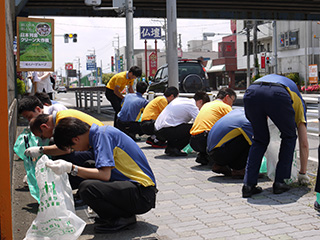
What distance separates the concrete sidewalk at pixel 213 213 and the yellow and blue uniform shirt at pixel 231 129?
0.55 m

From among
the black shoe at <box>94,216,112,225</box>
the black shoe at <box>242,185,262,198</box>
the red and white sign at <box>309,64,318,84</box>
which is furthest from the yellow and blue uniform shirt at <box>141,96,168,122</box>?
the red and white sign at <box>309,64,318,84</box>

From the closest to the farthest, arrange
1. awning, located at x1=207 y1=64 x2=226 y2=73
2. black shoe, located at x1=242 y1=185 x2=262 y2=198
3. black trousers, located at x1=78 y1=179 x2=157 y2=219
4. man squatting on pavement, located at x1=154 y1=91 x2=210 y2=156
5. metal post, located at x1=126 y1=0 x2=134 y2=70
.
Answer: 1. black trousers, located at x1=78 y1=179 x2=157 y2=219
2. black shoe, located at x1=242 y1=185 x2=262 y2=198
3. man squatting on pavement, located at x1=154 y1=91 x2=210 y2=156
4. metal post, located at x1=126 y1=0 x2=134 y2=70
5. awning, located at x1=207 y1=64 x2=226 y2=73

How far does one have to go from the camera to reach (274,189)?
5.41 metres

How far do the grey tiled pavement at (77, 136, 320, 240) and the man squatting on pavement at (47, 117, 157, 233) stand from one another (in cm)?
21

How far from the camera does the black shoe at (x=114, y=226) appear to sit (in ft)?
13.9

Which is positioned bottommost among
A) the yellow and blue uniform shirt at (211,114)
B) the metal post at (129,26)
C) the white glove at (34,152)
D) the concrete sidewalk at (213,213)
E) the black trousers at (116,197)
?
the concrete sidewalk at (213,213)

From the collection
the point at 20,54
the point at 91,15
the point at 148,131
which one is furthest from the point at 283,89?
the point at 91,15

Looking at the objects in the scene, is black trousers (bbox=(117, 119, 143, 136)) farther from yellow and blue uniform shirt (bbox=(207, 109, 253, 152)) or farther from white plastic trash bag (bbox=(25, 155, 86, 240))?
white plastic trash bag (bbox=(25, 155, 86, 240))

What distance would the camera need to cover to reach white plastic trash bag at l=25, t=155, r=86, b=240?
3.79 m

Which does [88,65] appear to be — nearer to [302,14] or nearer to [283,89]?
[302,14]

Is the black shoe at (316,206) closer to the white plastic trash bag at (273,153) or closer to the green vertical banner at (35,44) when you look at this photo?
the white plastic trash bag at (273,153)

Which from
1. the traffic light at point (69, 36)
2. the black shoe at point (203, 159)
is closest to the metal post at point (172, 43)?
the black shoe at point (203, 159)

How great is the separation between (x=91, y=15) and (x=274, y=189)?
19.4 metres

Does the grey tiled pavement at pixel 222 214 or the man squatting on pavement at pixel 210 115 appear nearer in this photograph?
the grey tiled pavement at pixel 222 214
